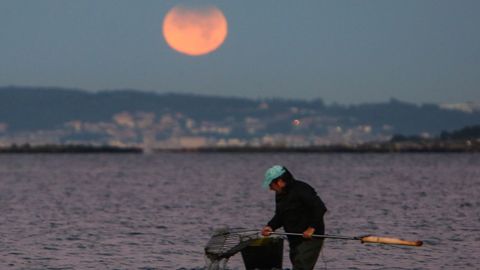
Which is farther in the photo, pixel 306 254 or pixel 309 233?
pixel 306 254

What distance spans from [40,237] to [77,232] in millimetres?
2857

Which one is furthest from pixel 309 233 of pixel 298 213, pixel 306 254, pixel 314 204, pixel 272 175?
pixel 272 175

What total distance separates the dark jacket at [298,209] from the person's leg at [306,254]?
15 cm

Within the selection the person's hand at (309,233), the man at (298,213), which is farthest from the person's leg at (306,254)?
the person's hand at (309,233)

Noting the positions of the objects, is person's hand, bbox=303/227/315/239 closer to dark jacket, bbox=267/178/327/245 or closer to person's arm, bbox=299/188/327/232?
person's arm, bbox=299/188/327/232

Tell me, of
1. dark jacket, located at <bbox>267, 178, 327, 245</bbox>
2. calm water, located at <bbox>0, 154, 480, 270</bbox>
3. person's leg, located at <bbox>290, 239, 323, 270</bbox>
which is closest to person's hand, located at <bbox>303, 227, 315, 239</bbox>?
dark jacket, located at <bbox>267, 178, 327, 245</bbox>

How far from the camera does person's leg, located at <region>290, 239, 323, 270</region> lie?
20438mm

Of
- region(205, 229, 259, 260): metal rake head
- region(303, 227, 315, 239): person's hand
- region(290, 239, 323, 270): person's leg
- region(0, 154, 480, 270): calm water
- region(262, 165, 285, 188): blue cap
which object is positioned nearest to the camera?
region(262, 165, 285, 188): blue cap

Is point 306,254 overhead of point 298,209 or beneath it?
beneath

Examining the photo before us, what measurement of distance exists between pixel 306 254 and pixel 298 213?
946mm

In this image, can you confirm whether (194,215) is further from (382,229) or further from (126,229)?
(382,229)

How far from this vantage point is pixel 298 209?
2011 cm

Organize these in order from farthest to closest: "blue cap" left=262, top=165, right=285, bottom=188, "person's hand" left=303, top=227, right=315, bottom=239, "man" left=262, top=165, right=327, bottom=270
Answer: "person's hand" left=303, top=227, right=315, bottom=239 < "man" left=262, top=165, right=327, bottom=270 < "blue cap" left=262, top=165, right=285, bottom=188

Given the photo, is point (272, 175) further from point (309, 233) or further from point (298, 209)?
point (309, 233)
